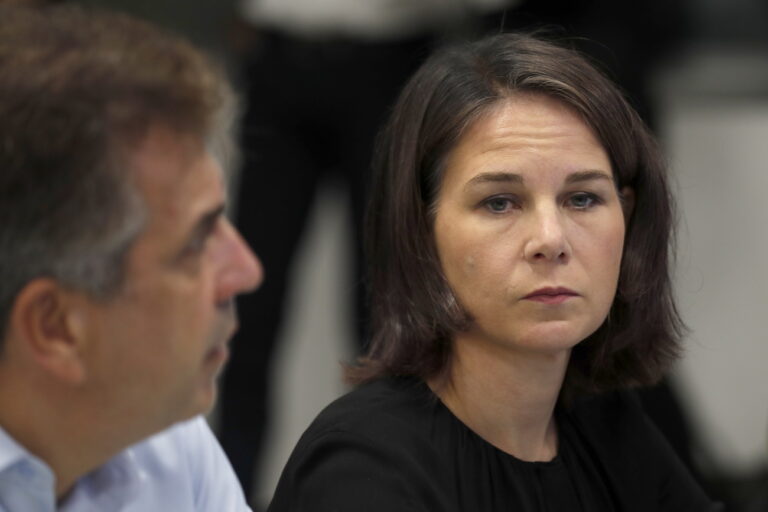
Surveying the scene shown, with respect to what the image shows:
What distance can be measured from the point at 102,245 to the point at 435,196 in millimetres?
682

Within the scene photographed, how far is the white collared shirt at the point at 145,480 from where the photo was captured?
143 cm

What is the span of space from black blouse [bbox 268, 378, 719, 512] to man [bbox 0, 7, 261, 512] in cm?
31

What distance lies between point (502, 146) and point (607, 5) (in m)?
1.69

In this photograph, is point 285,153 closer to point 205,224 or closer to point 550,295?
point 550,295

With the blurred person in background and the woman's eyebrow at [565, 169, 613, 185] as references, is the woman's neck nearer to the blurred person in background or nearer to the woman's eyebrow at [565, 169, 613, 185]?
the woman's eyebrow at [565, 169, 613, 185]

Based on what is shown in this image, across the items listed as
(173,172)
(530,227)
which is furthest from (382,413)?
(173,172)

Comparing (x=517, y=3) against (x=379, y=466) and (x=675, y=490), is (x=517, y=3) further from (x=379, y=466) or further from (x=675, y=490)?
(x=379, y=466)

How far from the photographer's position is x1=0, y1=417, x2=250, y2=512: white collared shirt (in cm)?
143

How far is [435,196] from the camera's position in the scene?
74.7 inches

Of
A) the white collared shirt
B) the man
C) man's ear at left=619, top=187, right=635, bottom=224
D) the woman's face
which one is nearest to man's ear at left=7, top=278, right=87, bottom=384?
the man

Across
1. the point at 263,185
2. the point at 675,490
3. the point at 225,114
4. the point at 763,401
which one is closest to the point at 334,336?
the point at 263,185

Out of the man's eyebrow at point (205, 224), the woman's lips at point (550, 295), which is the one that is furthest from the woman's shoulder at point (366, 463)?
the man's eyebrow at point (205, 224)

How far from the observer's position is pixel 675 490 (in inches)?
79.6

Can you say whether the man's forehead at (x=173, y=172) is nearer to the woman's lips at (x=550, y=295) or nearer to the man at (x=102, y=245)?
the man at (x=102, y=245)
